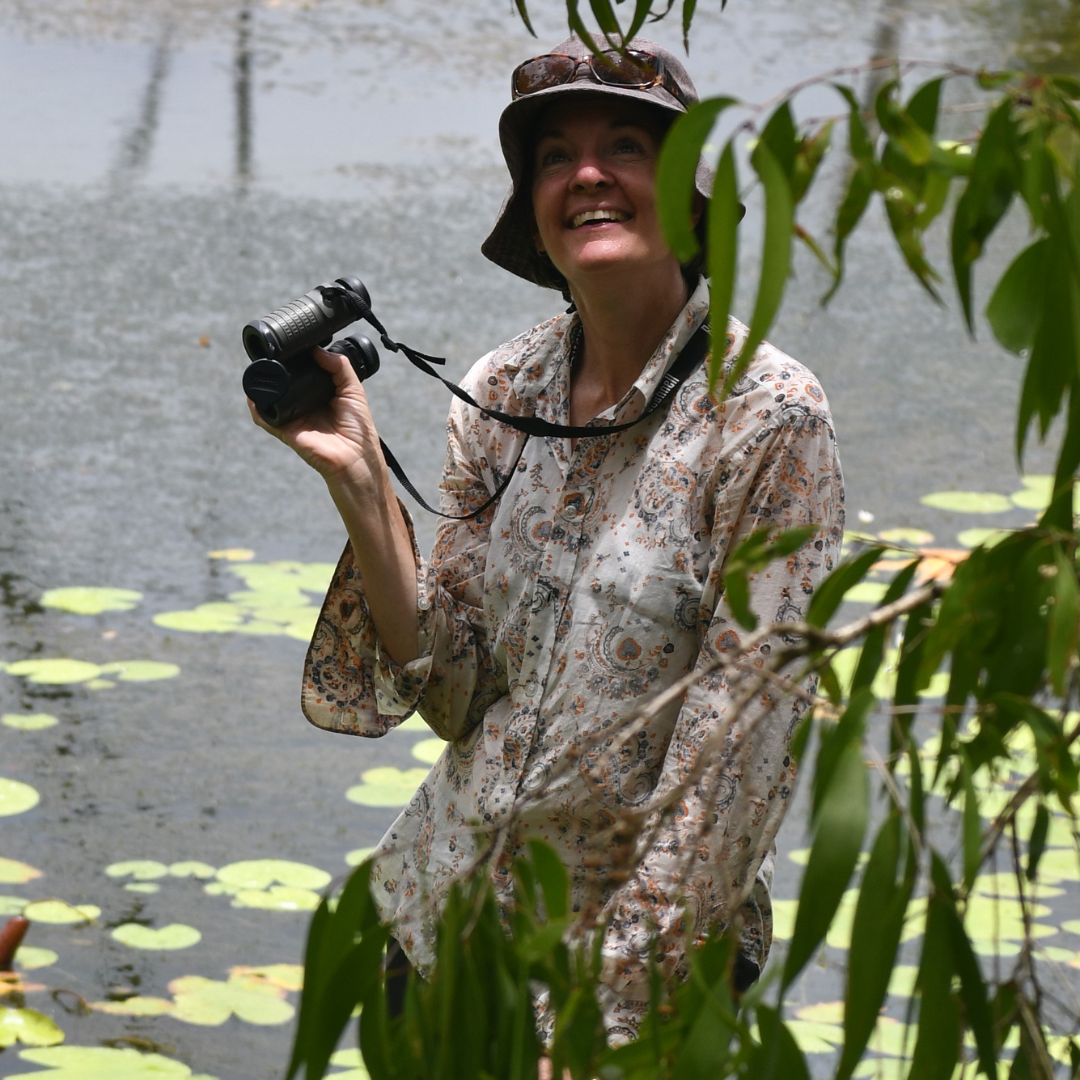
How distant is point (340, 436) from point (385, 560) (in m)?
0.15

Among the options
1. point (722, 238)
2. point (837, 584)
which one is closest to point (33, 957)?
point (837, 584)

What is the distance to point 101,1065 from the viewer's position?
8.10 ft

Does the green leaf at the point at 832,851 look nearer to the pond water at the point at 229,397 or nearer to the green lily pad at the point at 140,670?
the pond water at the point at 229,397

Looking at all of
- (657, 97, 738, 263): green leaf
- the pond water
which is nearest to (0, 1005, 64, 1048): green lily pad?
the pond water

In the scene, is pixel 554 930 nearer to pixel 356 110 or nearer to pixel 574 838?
pixel 574 838

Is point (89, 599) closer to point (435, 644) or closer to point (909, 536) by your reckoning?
point (909, 536)

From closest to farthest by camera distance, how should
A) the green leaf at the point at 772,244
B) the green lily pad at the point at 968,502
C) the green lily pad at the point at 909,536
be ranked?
the green leaf at the point at 772,244, the green lily pad at the point at 909,536, the green lily pad at the point at 968,502

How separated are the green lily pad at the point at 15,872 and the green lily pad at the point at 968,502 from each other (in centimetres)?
253

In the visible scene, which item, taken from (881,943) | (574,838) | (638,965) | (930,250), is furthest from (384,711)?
(930,250)

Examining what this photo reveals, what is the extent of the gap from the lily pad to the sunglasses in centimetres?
171

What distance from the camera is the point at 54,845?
305cm

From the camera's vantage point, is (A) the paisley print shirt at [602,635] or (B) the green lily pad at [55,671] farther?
(B) the green lily pad at [55,671]

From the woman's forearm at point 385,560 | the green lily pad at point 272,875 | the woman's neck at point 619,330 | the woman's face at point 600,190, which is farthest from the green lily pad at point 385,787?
the woman's face at point 600,190

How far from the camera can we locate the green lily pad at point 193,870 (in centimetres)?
300
